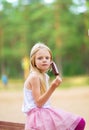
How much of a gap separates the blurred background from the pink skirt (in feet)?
17.4

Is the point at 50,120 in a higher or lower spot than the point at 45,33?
lower

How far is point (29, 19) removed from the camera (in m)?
6.59

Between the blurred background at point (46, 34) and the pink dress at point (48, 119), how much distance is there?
5308mm

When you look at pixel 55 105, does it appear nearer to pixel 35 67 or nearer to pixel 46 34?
pixel 35 67

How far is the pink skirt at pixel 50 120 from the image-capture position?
806 millimetres

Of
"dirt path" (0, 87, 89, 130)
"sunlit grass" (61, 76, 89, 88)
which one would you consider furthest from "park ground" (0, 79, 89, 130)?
"sunlit grass" (61, 76, 89, 88)

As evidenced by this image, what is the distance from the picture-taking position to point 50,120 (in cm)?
81

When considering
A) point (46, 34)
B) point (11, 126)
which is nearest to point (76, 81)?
point (46, 34)

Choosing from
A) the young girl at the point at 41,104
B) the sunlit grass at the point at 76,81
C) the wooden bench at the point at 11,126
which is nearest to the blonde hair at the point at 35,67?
the young girl at the point at 41,104

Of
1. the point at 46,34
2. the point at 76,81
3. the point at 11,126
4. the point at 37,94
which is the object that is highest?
the point at 46,34

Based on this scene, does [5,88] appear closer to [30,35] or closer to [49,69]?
[30,35]

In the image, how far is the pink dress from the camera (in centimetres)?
81

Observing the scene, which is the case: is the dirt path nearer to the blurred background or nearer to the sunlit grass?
the sunlit grass

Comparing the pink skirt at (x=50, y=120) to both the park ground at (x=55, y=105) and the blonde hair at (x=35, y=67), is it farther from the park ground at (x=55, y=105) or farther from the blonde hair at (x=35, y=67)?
the park ground at (x=55, y=105)
